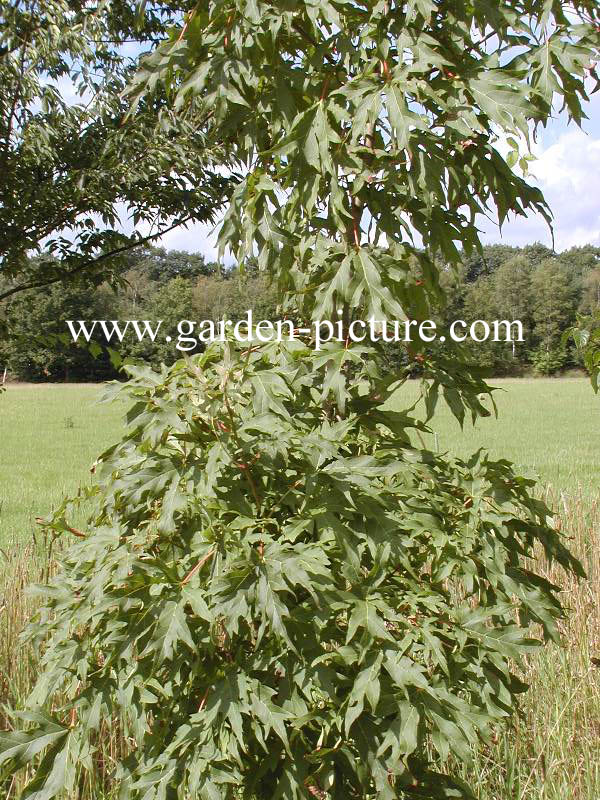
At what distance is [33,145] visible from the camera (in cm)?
509

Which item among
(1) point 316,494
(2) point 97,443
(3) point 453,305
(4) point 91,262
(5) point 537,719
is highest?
(3) point 453,305

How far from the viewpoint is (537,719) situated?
2.88 m

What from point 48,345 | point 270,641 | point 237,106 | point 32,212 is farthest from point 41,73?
point 270,641

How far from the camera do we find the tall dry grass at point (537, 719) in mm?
2430

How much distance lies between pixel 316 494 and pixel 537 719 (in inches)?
76.0

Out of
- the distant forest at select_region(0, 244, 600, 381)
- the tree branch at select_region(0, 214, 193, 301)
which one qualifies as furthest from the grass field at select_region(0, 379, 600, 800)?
the distant forest at select_region(0, 244, 600, 381)

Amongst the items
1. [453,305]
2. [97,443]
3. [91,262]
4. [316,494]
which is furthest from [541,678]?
[453,305]

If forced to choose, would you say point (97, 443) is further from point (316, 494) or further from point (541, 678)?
point (316, 494)

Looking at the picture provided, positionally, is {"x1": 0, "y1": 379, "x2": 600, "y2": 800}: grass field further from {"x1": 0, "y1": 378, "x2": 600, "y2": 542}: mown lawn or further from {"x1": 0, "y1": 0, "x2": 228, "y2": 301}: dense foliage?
{"x1": 0, "y1": 0, "x2": 228, "y2": 301}: dense foliage

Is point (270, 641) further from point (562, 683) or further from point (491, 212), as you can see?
point (562, 683)

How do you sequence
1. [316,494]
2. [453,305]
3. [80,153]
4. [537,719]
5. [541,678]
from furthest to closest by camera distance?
[453,305]
[80,153]
[541,678]
[537,719]
[316,494]

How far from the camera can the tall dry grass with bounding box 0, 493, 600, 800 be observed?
7.97 feet

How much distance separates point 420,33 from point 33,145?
4.14 meters

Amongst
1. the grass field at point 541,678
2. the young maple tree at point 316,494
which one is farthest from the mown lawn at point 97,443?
the young maple tree at point 316,494
